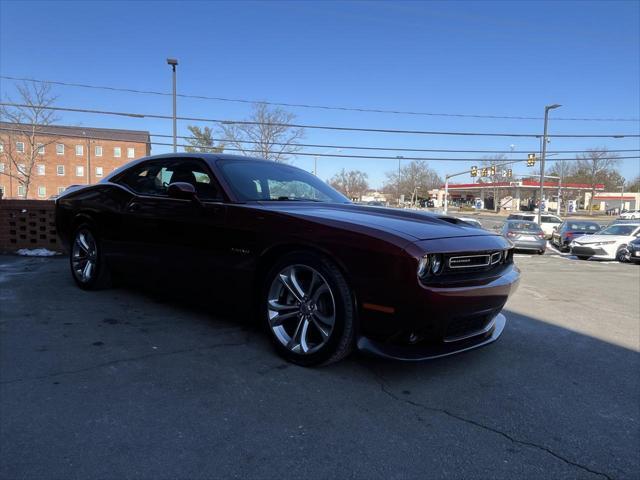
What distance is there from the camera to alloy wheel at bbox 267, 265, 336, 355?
2.95 metres

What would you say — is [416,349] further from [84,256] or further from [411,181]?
[411,181]

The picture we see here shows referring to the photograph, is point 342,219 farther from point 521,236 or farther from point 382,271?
point 521,236

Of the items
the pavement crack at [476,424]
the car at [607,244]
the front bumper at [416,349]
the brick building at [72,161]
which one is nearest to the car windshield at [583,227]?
the car at [607,244]

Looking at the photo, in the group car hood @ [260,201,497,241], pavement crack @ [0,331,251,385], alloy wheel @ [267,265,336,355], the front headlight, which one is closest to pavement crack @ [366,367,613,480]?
alloy wheel @ [267,265,336,355]

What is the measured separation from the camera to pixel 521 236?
55.9 ft

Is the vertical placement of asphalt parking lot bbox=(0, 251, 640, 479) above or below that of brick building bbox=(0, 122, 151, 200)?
below

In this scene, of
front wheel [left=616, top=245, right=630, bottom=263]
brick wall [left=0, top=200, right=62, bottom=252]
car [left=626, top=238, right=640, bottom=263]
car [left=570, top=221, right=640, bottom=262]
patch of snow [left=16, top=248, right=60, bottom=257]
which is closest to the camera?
patch of snow [left=16, top=248, right=60, bottom=257]

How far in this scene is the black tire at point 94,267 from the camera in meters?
4.82

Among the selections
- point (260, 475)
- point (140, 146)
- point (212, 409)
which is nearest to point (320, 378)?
point (212, 409)

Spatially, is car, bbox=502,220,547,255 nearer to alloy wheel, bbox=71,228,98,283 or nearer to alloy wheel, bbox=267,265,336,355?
alloy wheel, bbox=71,228,98,283

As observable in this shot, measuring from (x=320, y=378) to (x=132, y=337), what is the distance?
1656 mm

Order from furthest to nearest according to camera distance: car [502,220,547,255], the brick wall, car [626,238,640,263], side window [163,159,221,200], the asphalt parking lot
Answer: car [502,220,547,255] < car [626,238,640,263] < the brick wall < side window [163,159,221,200] < the asphalt parking lot

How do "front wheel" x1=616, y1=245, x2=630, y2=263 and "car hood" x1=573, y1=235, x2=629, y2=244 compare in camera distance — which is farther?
"car hood" x1=573, y1=235, x2=629, y2=244

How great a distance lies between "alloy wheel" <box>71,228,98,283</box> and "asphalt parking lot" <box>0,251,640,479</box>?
0.87 metres
